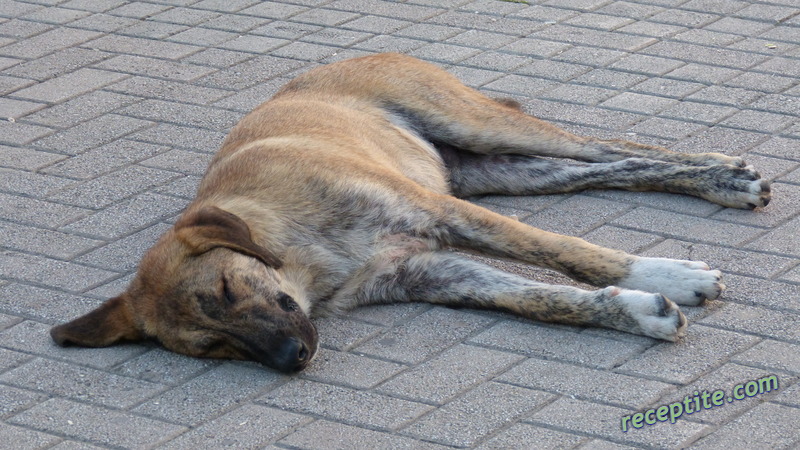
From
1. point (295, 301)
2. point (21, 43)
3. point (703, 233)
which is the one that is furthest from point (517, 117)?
point (21, 43)

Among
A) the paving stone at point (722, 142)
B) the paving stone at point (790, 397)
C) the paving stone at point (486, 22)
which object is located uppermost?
the paving stone at point (486, 22)

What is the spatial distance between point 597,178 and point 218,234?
7.25 ft

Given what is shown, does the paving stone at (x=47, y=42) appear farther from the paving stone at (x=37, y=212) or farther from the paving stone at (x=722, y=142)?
the paving stone at (x=722, y=142)

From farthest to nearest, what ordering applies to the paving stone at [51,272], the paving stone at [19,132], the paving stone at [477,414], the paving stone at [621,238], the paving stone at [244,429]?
the paving stone at [19,132], the paving stone at [51,272], the paving stone at [621,238], the paving stone at [244,429], the paving stone at [477,414]

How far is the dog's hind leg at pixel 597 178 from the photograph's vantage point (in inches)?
234

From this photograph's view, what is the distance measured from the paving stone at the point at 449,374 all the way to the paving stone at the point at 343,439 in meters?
0.27

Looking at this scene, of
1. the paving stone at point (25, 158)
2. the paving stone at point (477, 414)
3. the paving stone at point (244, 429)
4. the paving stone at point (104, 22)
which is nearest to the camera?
the paving stone at point (477, 414)

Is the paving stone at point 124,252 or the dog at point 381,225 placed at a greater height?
the dog at point 381,225

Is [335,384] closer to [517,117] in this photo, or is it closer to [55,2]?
[517,117]

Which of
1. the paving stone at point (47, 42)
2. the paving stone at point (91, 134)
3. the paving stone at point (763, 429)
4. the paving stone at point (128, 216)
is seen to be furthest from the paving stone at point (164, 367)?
the paving stone at point (47, 42)

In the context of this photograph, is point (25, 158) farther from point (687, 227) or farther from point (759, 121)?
point (759, 121)

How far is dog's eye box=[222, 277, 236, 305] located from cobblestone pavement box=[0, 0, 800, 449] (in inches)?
12.6

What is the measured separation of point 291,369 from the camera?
15.7 ft

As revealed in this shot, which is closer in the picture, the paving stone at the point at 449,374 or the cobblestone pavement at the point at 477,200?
the cobblestone pavement at the point at 477,200
